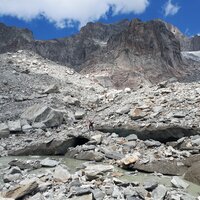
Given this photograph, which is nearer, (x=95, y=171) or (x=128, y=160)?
(x=95, y=171)

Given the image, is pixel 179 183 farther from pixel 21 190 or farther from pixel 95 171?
pixel 21 190

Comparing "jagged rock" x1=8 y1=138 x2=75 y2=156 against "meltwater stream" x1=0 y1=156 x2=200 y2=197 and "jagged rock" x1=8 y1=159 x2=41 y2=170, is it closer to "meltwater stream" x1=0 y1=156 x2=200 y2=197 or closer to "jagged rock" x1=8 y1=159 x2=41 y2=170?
"meltwater stream" x1=0 y1=156 x2=200 y2=197

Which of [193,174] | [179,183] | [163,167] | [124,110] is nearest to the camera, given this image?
[179,183]

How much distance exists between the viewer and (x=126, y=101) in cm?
2261

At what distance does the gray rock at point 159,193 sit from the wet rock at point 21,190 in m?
3.04

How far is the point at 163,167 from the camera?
12914 millimetres

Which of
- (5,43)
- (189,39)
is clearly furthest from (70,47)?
(189,39)

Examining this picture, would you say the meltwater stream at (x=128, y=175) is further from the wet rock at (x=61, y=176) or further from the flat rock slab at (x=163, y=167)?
the wet rock at (x=61, y=176)

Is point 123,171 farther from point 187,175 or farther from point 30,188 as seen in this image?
point 30,188

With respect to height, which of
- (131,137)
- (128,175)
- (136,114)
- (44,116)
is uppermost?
(136,114)

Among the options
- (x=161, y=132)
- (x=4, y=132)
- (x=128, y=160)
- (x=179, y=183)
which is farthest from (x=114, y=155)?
(x=4, y=132)

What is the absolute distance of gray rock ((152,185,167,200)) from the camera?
30.8 ft

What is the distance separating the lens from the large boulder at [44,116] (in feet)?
66.3

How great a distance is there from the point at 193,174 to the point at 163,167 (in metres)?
1.37
